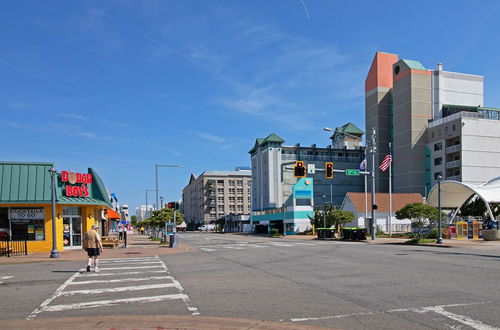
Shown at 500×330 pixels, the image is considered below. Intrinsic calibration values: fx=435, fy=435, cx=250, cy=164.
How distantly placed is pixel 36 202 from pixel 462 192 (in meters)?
42.4

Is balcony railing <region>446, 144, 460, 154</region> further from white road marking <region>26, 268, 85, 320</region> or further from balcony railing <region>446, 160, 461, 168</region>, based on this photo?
white road marking <region>26, 268, 85, 320</region>

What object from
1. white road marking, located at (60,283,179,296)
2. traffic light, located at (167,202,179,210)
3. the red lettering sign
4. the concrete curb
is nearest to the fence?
the red lettering sign

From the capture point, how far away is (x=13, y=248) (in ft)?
80.4

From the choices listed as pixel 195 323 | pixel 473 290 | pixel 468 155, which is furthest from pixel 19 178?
pixel 468 155

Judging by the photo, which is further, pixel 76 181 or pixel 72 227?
pixel 72 227

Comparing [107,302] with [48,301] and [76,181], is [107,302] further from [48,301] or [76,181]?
[76,181]

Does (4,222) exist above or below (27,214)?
below

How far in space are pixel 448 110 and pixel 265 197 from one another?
42.2 meters

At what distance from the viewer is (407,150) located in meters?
85.6

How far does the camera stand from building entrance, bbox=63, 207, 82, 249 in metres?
28.0

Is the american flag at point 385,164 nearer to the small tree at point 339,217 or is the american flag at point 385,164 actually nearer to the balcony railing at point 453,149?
the small tree at point 339,217

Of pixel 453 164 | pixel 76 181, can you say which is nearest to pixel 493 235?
pixel 76 181

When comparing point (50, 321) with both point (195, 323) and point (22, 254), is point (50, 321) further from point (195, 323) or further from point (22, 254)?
point (22, 254)

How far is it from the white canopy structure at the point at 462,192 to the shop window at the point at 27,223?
113 feet
